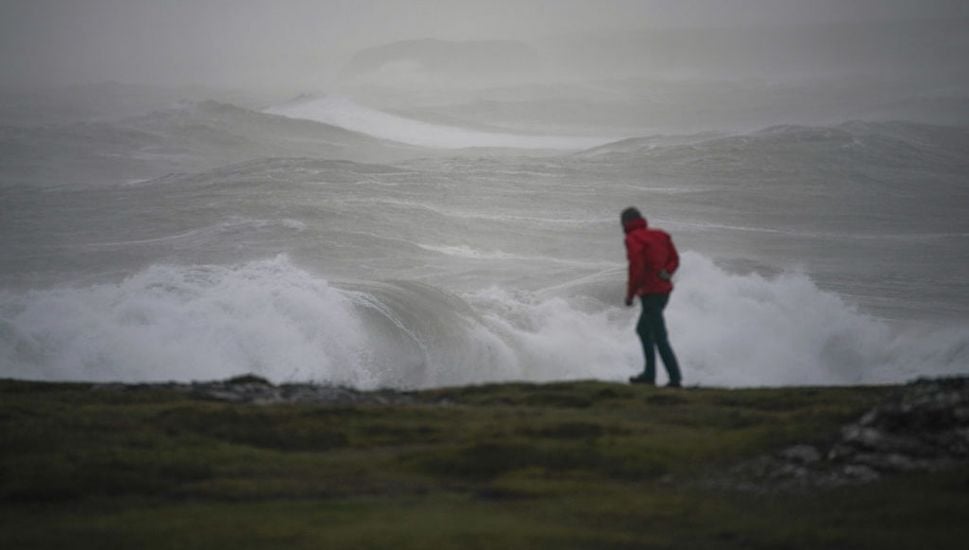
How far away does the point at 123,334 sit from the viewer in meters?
28.6

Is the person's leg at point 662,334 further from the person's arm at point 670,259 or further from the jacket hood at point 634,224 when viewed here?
the jacket hood at point 634,224

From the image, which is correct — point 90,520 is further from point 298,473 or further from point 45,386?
point 45,386

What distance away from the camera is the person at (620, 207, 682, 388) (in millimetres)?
15508

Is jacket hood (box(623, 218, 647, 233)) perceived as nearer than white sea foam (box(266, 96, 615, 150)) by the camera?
Yes

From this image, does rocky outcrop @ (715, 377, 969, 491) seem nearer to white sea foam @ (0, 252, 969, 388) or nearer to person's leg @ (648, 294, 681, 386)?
person's leg @ (648, 294, 681, 386)

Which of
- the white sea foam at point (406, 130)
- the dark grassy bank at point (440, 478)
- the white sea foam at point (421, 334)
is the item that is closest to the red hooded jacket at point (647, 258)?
the dark grassy bank at point (440, 478)

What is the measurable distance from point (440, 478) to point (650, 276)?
6068 mm

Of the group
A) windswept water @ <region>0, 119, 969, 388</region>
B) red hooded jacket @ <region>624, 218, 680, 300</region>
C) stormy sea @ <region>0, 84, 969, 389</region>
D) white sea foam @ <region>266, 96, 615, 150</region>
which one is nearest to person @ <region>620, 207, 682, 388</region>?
red hooded jacket @ <region>624, 218, 680, 300</region>

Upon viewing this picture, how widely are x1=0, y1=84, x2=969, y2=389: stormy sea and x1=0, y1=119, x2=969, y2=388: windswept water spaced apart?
0.38 ft

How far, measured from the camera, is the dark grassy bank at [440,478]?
8188 millimetres

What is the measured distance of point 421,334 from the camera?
3294 cm

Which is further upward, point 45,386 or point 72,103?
point 72,103

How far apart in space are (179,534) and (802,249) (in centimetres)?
5079

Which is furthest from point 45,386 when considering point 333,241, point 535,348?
point 333,241
